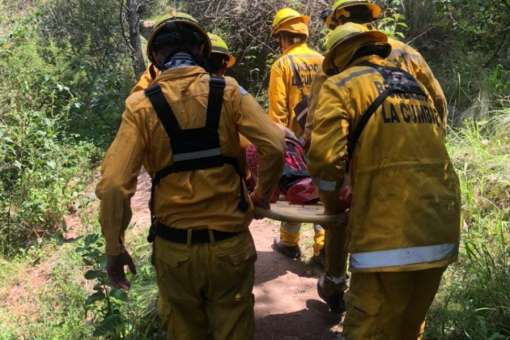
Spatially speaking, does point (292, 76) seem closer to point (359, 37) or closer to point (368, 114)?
point (359, 37)

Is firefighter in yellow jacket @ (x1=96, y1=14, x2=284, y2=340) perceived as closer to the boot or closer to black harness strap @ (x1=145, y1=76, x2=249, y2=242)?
black harness strap @ (x1=145, y1=76, x2=249, y2=242)

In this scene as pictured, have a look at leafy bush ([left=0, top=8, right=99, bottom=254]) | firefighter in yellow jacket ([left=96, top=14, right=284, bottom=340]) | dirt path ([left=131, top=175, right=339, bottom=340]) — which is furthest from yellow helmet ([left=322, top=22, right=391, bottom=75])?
leafy bush ([left=0, top=8, right=99, bottom=254])

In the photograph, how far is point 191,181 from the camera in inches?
91.8

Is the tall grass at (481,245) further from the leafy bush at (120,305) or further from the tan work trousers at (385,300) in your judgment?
the leafy bush at (120,305)

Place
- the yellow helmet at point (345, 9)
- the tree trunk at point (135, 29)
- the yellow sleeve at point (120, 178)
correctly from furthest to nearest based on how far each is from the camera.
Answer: the tree trunk at point (135, 29) < the yellow helmet at point (345, 9) < the yellow sleeve at point (120, 178)

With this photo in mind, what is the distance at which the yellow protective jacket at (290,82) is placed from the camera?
4.32 m

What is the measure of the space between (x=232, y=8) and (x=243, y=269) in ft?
21.7

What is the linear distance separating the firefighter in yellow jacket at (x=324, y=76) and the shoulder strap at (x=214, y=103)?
1033 mm

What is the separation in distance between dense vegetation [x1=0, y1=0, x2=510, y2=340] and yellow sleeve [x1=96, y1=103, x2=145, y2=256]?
3.14ft

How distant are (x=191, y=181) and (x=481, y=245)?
8.37 ft

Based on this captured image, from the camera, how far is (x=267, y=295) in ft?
13.2

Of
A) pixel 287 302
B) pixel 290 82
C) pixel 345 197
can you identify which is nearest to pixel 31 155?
pixel 290 82

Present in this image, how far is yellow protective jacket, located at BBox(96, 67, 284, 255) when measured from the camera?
2221 millimetres

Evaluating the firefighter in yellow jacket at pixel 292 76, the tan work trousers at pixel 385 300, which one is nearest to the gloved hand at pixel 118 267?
the tan work trousers at pixel 385 300
